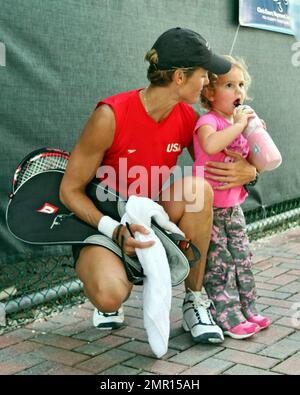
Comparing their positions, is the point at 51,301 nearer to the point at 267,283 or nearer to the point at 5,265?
the point at 5,265

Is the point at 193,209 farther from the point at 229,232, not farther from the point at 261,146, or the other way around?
the point at 261,146

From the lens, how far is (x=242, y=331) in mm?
3430

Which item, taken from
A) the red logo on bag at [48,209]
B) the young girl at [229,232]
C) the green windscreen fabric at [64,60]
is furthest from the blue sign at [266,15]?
the red logo on bag at [48,209]

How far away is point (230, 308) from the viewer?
11.5 ft

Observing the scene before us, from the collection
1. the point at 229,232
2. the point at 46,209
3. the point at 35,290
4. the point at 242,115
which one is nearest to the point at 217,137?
the point at 242,115

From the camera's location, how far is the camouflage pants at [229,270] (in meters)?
3.52

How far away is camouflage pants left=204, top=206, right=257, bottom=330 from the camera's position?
11.6ft

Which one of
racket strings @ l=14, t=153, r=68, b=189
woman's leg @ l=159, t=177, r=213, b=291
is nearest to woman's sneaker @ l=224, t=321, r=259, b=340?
woman's leg @ l=159, t=177, r=213, b=291

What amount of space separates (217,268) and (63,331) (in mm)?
882

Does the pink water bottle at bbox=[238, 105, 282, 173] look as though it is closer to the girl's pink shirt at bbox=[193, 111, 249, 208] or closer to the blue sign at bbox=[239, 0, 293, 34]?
the girl's pink shirt at bbox=[193, 111, 249, 208]

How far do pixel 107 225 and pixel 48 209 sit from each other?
13.4 inches

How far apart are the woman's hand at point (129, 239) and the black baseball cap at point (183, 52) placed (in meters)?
0.80

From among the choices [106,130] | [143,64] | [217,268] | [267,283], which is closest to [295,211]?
[267,283]

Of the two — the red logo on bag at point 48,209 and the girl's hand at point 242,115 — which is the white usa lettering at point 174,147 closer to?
the girl's hand at point 242,115
